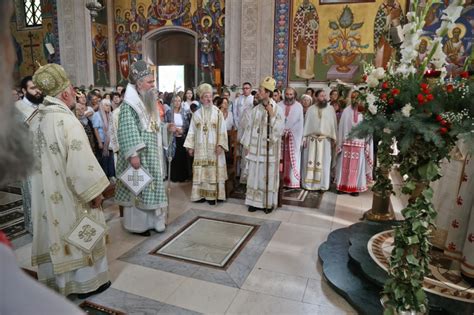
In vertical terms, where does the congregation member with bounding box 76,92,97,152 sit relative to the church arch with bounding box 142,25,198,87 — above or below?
below

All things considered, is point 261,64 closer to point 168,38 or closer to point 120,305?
point 168,38

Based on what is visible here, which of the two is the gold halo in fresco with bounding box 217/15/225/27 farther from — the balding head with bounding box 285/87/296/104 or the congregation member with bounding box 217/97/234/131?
the balding head with bounding box 285/87/296/104

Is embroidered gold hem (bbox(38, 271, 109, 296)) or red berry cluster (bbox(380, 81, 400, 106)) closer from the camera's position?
red berry cluster (bbox(380, 81, 400, 106))

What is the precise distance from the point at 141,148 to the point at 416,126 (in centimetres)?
277

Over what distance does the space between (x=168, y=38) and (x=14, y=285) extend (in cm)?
1248

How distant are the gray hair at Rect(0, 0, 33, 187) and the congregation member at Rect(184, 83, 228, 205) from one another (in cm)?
480

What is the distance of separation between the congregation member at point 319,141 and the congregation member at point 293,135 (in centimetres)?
20

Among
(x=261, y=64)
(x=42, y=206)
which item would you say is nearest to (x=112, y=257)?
(x=42, y=206)

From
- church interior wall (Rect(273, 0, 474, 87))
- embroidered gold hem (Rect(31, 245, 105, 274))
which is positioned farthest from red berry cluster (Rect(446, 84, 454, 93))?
church interior wall (Rect(273, 0, 474, 87))

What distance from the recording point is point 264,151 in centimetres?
511

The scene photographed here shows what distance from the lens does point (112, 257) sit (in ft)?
12.0

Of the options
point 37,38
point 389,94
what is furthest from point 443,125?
point 37,38

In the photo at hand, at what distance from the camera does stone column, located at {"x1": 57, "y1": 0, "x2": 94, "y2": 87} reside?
1134 centimetres

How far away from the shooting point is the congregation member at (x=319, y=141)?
642cm
